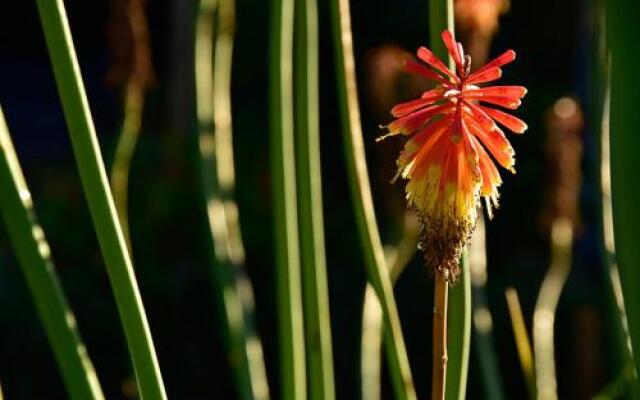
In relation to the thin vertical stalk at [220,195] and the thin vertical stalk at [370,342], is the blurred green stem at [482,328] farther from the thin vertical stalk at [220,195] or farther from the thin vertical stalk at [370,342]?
the thin vertical stalk at [220,195]

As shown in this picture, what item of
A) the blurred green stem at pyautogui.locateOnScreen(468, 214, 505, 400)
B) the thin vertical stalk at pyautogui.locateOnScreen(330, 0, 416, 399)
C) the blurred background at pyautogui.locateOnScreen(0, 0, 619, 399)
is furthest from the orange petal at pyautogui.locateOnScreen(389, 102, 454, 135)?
the blurred background at pyautogui.locateOnScreen(0, 0, 619, 399)

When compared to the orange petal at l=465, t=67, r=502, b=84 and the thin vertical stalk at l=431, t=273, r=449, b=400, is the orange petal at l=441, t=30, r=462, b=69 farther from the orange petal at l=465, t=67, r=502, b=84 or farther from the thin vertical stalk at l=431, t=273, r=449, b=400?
the thin vertical stalk at l=431, t=273, r=449, b=400

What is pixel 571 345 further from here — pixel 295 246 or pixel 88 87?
pixel 88 87

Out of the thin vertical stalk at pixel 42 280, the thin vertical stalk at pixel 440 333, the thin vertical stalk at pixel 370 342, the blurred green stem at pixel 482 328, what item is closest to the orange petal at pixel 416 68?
the thin vertical stalk at pixel 440 333

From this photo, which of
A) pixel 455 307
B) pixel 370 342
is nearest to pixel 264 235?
pixel 370 342

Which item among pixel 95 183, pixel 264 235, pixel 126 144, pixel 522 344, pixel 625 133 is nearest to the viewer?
pixel 625 133

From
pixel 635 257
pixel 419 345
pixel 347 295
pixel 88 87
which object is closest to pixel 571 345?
pixel 419 345

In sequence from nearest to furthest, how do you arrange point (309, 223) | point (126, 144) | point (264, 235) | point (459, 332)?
1. point (459, 332)
2. point (309, 223)
3. point (126, 144)
4. point (264, 235)

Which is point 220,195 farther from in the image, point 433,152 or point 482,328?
point 433,152

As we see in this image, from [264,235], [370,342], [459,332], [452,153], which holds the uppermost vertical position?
[452,153]

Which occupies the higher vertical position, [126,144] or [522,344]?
[126,144]
